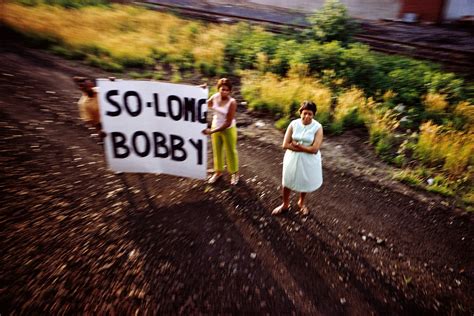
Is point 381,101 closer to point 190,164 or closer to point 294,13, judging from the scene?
point 190,164

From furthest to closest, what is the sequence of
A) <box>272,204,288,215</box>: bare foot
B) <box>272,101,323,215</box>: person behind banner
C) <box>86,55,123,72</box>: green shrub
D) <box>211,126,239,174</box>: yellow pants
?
<box>86,55,123,72</box>: green shrub < <box>211,126,239,174</box>: yellow pants < <box>272,204,288,215</box>: bare foot < <box>272,101,323,215</box>: person behind banner

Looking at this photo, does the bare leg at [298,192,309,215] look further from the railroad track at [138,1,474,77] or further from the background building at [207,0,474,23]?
the background building at [207,0,474,23]

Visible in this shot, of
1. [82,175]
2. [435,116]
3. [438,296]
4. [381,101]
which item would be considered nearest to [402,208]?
[438,296]

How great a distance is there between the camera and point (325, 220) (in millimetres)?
4531

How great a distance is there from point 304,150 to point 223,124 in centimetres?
121

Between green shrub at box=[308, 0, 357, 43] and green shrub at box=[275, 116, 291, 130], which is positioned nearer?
green shrub at box=[275, 116, 291, 130]

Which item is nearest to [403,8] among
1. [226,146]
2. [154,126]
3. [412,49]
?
[412,49]

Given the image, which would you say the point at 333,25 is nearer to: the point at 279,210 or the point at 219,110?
the point at 219,110

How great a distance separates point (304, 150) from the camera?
388 cm

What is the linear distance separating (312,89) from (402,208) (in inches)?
163

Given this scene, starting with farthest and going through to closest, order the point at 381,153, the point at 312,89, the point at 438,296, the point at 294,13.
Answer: the point at 294,13, the point at 312,89, the point at 381,153, the point at 438,296

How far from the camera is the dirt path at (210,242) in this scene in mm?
3178

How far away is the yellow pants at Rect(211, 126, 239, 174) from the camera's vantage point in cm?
464

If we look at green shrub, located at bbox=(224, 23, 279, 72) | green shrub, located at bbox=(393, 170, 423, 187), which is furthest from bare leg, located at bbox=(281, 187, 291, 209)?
green shrub, located at bbox=(224, 23, 279, 72)
